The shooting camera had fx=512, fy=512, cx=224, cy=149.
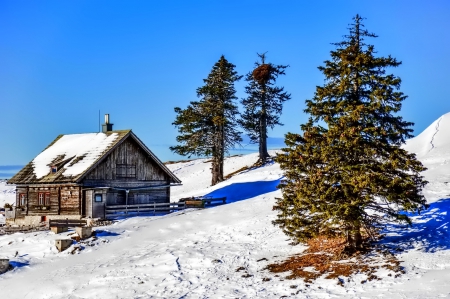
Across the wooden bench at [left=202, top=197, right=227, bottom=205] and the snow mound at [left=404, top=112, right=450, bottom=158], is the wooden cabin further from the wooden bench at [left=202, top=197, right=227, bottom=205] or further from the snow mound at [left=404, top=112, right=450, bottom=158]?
the snow mound at [left=404, top=112, right=450, bottom=158]

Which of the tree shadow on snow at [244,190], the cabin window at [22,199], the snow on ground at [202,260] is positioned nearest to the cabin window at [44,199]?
the cabin window at [22,199]

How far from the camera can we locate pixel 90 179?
3703 centimetres

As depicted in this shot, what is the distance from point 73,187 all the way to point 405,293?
26.5 meters

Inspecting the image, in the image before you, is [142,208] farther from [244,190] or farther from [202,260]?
[202,260]

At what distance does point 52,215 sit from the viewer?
125ft

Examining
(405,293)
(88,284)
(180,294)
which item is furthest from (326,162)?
(88,284)

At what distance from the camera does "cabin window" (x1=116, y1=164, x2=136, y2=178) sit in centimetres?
3891

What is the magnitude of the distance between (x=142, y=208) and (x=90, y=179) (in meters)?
4.40

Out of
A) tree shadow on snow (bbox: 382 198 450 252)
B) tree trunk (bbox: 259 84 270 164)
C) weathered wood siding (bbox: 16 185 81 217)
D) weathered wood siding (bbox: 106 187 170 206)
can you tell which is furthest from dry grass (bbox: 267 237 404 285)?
tree trunk (bbox: 259 84 270 164)

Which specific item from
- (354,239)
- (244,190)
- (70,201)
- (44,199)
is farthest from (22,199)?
(354,239)

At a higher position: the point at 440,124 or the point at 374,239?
the point at 440,124

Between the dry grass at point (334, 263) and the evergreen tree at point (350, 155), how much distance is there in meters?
0.96

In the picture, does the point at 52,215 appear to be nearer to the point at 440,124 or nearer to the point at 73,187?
the point at 73,187

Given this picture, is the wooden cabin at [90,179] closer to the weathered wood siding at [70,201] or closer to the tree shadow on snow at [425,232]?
the weathered wood siding at [70,201]
